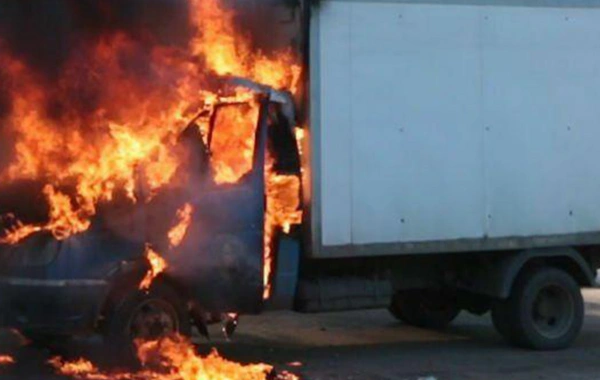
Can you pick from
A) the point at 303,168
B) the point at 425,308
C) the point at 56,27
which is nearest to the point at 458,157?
the point at 303,168

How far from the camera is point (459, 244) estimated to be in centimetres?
1099

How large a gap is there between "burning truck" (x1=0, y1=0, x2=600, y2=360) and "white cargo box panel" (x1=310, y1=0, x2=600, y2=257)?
20mm

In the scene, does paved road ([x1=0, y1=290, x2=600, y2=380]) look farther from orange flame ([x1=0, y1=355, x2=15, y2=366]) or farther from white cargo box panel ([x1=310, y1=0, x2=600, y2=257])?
white cargo box panel ([x1=310, y1=0, x2=600, y2=257])

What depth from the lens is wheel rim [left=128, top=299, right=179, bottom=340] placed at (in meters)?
9.84

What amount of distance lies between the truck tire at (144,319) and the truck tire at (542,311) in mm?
3417

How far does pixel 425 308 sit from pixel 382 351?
153cm

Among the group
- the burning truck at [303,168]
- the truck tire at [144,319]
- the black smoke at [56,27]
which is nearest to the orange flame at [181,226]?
the burning truck at [303,168]

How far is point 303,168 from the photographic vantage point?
34.3ft

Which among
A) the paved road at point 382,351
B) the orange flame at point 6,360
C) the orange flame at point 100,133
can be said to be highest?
the orange flame at point 100,133

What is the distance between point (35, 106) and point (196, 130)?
135cm

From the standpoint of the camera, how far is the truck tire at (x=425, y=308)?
12.7 m

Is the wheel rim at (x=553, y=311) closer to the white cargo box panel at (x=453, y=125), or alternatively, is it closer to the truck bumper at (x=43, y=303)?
the white cargo box panel at (x=453, y=125)

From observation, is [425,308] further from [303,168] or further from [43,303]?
[43,303]

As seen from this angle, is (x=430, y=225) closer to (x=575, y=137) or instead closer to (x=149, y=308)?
(x=575, y=137)
